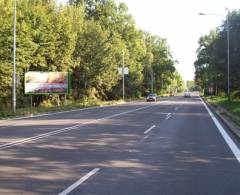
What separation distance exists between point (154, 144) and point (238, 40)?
39823mm

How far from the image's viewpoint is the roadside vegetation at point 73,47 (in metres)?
53.8

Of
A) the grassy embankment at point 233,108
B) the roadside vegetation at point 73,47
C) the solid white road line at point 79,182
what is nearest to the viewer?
the solid white road line at point 79,182

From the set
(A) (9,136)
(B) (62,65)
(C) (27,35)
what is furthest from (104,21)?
(A) (9,136)

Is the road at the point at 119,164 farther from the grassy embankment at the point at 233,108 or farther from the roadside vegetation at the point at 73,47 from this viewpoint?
the roadside vegetation at the point at 73,47

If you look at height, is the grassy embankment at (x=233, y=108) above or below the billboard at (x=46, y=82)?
below

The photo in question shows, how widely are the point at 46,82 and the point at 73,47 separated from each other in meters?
12.2

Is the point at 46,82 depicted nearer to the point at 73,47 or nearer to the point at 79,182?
the point at 73,47

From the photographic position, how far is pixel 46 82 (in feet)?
177

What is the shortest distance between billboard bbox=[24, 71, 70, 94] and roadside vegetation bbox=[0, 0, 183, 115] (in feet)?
4.73

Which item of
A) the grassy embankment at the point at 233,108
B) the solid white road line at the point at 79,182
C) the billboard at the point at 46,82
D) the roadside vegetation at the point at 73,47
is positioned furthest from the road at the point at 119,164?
the billboard at the point at 46,82

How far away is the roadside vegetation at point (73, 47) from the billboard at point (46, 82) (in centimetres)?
144

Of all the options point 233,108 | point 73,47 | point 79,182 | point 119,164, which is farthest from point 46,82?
point 79,182

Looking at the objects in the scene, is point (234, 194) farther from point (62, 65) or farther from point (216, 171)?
point (62, 65)

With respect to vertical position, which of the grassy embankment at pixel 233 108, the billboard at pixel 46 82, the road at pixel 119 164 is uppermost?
the billboard at pixel 46 82
